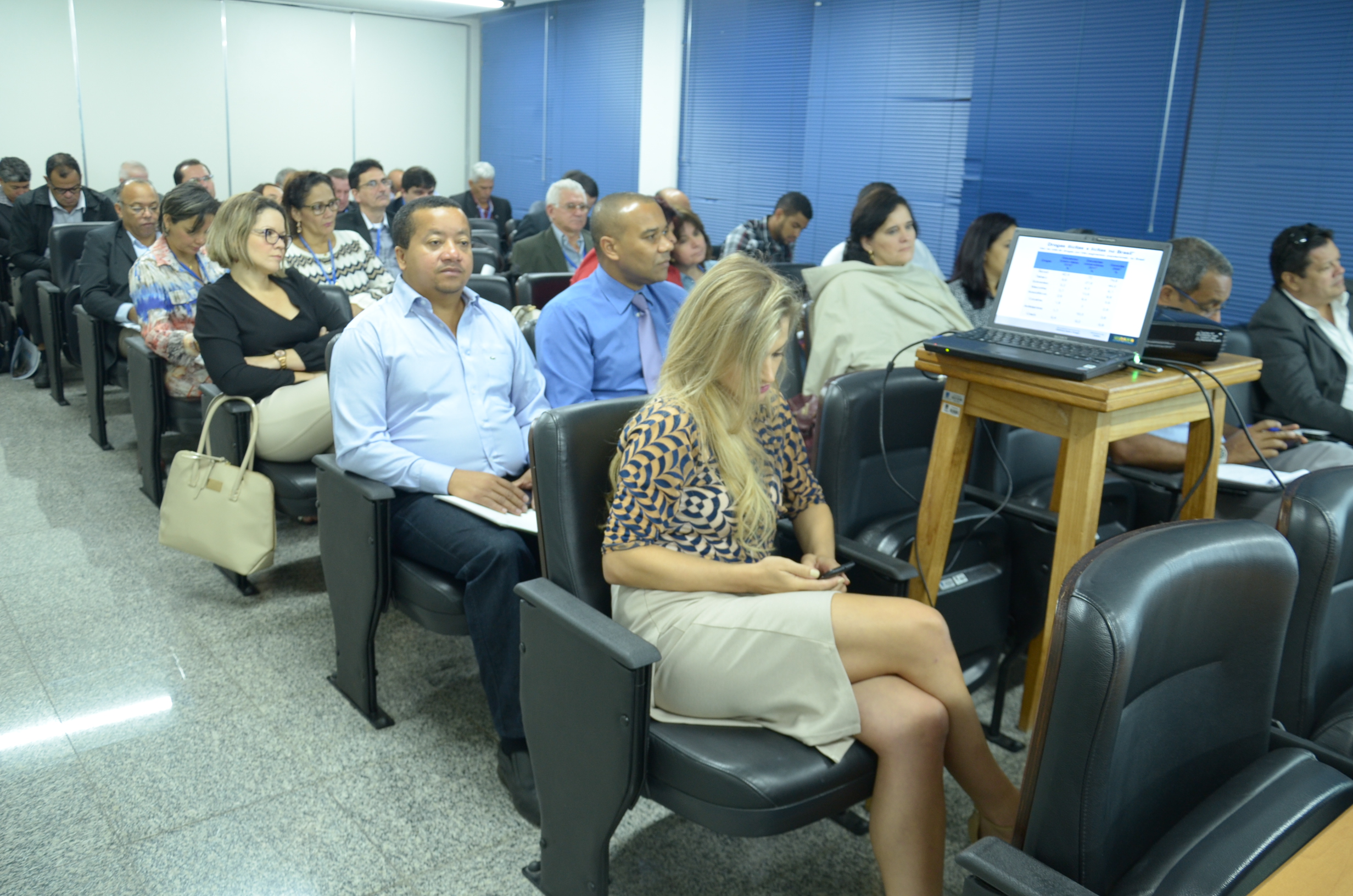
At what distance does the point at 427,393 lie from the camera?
250 cm

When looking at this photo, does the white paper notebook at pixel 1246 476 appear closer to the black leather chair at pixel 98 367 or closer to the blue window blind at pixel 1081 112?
the blue window blind at pixel 1081 112

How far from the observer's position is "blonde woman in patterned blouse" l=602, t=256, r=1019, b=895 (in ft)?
5.19

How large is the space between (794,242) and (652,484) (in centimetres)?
428

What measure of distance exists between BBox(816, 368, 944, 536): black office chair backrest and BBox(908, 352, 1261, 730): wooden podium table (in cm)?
14

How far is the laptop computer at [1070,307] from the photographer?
1925 mm

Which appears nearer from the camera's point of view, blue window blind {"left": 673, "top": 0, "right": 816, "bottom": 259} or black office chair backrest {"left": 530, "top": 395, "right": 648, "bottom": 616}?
black office chair backrest {"left": 530, "top": 395, "right": 648, "bottom": 616}

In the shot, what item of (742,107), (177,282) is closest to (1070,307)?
(177,282)

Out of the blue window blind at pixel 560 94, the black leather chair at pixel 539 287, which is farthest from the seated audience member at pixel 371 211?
the blue window blind at pixel 560 94

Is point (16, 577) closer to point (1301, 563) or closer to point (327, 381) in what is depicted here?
point (327, 381)

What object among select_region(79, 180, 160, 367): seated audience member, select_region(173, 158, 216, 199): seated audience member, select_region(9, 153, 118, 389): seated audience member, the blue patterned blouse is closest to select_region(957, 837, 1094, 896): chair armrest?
the blue patterned blouse

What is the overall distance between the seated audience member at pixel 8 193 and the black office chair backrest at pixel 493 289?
163 inches

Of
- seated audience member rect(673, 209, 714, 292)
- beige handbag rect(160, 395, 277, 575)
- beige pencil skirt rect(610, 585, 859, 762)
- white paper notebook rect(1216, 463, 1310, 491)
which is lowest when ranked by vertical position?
beige handbag rect(160, 395, 277, 575)

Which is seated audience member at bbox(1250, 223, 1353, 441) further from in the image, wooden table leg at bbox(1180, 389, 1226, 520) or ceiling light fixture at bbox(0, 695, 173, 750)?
ceiling light fixture at bbox(0, 695, 173, 750)

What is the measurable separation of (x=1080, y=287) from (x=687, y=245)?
2257 millimetres
